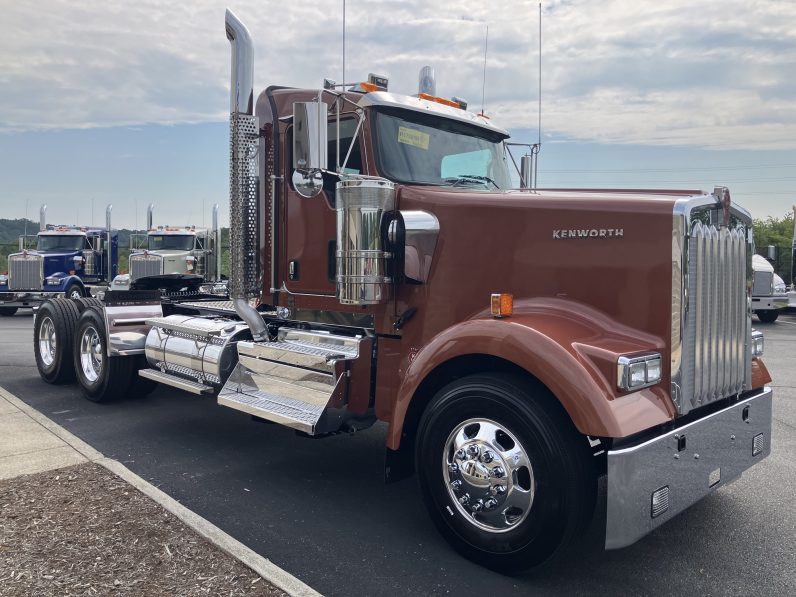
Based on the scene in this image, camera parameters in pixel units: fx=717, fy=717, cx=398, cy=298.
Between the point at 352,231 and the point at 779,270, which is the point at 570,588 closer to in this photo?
the point at 352,231

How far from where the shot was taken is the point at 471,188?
491cm

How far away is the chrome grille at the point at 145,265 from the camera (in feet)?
63.5

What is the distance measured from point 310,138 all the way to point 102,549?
2.46 metres

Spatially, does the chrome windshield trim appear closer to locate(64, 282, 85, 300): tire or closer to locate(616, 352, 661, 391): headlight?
locate(616, 352, 661, 391): headlight

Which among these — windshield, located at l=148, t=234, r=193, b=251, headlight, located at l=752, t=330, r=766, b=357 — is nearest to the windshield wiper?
headlight, located at l=752, t=330, r=766, b=357

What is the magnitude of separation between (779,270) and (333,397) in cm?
2430

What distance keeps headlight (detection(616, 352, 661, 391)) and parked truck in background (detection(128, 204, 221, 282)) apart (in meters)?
16.6

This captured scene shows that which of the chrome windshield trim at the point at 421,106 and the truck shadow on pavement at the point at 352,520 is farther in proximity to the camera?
the chrome windshield trim at the point at 421,106

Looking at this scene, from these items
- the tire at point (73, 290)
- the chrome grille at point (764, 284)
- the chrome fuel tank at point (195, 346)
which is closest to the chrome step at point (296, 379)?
the chrome fuel tank at point (195, 346)

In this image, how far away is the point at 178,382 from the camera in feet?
19.6

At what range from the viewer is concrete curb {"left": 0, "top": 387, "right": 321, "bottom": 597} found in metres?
3.27

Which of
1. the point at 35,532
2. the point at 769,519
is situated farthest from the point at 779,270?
the point at 35,532

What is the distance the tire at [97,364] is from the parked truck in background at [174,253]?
11416 millimetres

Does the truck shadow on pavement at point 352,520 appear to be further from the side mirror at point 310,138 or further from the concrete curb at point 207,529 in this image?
the side mirror at point 310,138
